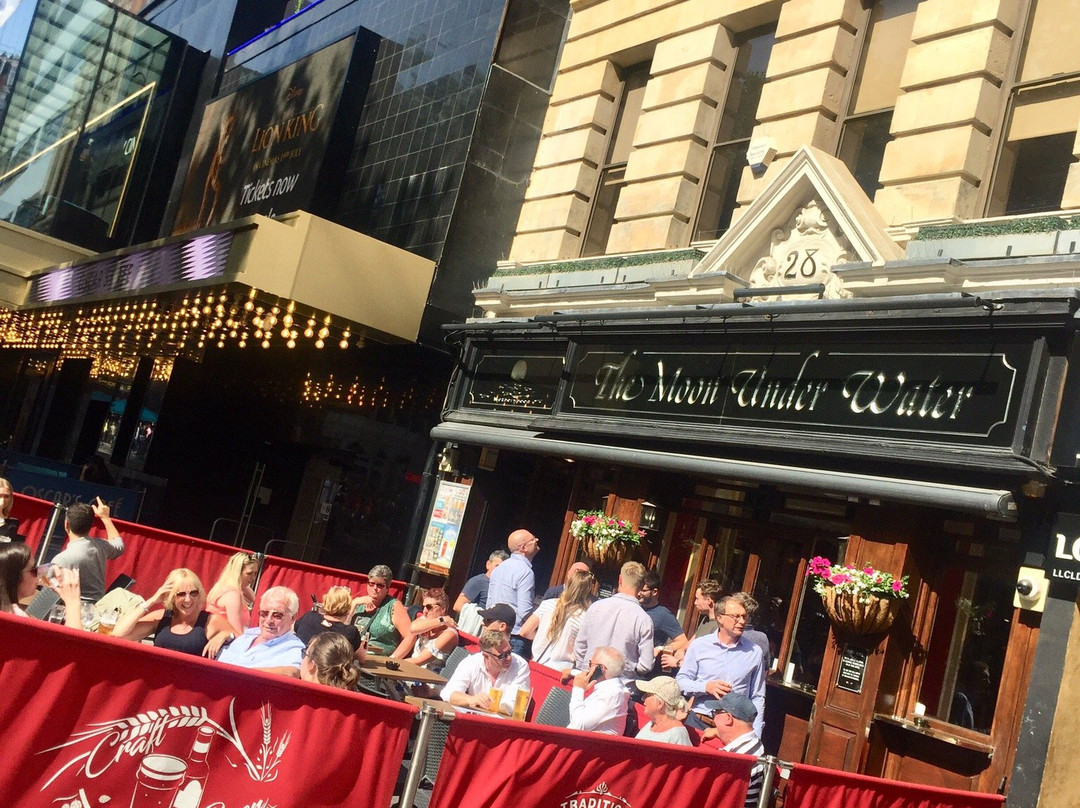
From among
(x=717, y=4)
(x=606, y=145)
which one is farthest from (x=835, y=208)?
(x=606, y=145)

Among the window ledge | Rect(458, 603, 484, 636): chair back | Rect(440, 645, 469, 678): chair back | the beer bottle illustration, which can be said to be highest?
the window ledge

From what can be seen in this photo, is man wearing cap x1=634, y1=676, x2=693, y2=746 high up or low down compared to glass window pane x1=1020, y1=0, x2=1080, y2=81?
down

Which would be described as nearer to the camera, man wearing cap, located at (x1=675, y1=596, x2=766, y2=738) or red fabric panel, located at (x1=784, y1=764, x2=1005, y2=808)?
red fabric panel, located at (x1=784, y1=764, x2=1005, y2=808)

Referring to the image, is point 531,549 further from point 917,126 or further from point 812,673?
point 917,126

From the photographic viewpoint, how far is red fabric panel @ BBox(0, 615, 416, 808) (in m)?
4.66

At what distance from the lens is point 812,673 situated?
10.2 metres

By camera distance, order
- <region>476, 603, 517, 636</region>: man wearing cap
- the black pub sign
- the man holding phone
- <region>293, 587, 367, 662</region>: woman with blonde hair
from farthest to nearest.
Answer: the man holding phone
the black pub sign
<region>476, 603, 517, 636</region>: man wearing cap
<region>293, 587, 367, 662</region>: woman with blonde hair

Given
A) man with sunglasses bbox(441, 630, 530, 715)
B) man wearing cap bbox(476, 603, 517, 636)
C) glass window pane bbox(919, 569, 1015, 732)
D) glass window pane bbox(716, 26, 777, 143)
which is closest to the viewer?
man with sunglasses bbox(441, 630, 530, 715)

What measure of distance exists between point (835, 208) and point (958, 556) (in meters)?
3.56

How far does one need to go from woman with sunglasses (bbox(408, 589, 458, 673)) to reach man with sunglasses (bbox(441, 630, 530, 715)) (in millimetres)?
1619

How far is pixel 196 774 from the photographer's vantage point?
4934mm

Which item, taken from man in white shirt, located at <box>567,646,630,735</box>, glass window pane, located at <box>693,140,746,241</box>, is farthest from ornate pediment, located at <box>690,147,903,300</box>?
man in white shirt, located at <box>567,646,630,735</box>

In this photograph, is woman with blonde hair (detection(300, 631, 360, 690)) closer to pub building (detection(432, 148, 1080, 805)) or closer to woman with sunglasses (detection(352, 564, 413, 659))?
woman with sunglasses (detection(352, 564, 413, 659))

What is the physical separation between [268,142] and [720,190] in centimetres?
1264
